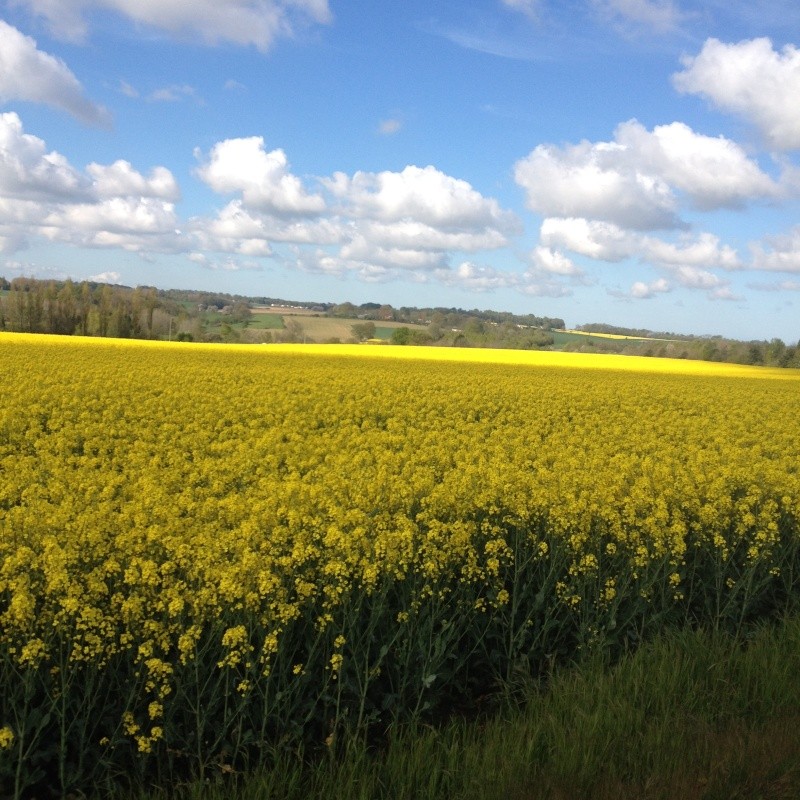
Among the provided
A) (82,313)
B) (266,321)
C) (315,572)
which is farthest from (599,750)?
(266,321)

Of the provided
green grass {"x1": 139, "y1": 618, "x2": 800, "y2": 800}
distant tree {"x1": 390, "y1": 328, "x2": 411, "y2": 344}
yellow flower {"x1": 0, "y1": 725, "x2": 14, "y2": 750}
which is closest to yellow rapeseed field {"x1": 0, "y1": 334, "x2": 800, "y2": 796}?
yellow flower {"x1": 0, "y1": 725, "x2": 14, "y2": 750}

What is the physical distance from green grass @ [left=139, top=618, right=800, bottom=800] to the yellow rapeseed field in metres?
0.42

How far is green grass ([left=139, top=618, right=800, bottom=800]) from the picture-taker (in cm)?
430

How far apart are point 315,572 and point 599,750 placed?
8.76 feet

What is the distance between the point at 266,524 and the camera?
23.0 ft

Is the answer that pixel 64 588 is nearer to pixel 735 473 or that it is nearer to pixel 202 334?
pixel 735 473

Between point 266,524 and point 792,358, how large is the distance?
3247 inches

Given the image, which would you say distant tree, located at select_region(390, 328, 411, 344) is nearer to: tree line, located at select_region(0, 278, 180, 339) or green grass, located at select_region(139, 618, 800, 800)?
tree line, located at select_region(0, 278, 180, 339)

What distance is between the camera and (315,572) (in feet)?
21.1

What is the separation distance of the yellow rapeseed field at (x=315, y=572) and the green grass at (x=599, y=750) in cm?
42

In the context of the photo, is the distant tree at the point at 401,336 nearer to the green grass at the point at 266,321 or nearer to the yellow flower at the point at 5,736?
the green grass at the point at 266,321

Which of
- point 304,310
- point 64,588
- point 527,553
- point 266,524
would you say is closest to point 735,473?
point 527,553

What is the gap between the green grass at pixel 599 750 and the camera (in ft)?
14.1

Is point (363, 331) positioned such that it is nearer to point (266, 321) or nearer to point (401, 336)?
point (401, 336)
